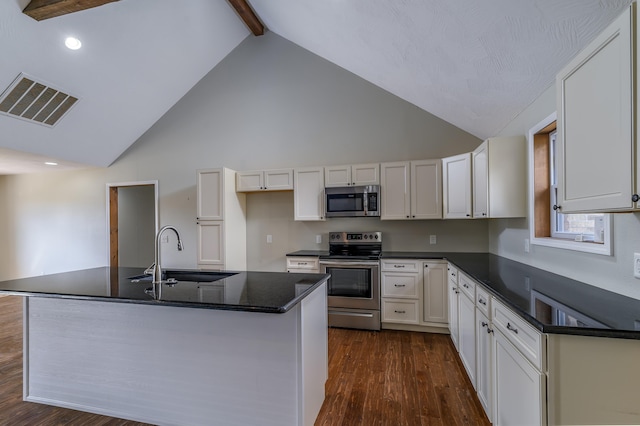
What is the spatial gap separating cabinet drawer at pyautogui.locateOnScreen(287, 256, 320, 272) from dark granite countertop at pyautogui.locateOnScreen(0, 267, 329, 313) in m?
1.49

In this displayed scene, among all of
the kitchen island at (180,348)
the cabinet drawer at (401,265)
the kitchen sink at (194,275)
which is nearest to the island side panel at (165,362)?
the kitchen island at (180,348)

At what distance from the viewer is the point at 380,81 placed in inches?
149

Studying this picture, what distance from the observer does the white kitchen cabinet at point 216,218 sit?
160 inches

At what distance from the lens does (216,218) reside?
408 centimetres

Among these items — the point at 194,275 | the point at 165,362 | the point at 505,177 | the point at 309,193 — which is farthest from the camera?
the point at 309,193

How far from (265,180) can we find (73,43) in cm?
264

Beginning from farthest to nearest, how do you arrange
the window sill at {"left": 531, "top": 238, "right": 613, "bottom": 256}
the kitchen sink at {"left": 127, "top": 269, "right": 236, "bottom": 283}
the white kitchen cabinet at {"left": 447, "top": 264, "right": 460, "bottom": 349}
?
the white kitchen cabinet at {"left": 447, "top": 264, "right": 460, "bottom": 349} → the kitchen sink at {"left": 127, "top": 269, "right": 236, "bottom": 283} → the window sill at {"left": 531, "top": 238, "right": 613, "bottom": 256}

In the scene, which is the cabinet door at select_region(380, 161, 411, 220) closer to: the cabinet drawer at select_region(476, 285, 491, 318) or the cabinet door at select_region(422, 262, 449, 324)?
the cabinet door at select_region(422, 262, 449, 324)

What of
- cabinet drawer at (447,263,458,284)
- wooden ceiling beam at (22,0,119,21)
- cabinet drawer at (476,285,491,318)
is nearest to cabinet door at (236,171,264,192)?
wooden ceiling beam at (22,0,119,21)

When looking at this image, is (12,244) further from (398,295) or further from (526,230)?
(526,230)

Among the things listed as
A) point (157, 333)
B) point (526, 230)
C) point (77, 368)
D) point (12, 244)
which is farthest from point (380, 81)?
point (12, 244)

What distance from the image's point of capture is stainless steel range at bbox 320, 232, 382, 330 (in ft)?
11.3

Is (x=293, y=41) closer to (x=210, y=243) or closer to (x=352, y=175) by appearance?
(x=352, y=175)

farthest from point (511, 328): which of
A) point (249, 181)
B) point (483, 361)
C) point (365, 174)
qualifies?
point (249, 181)
